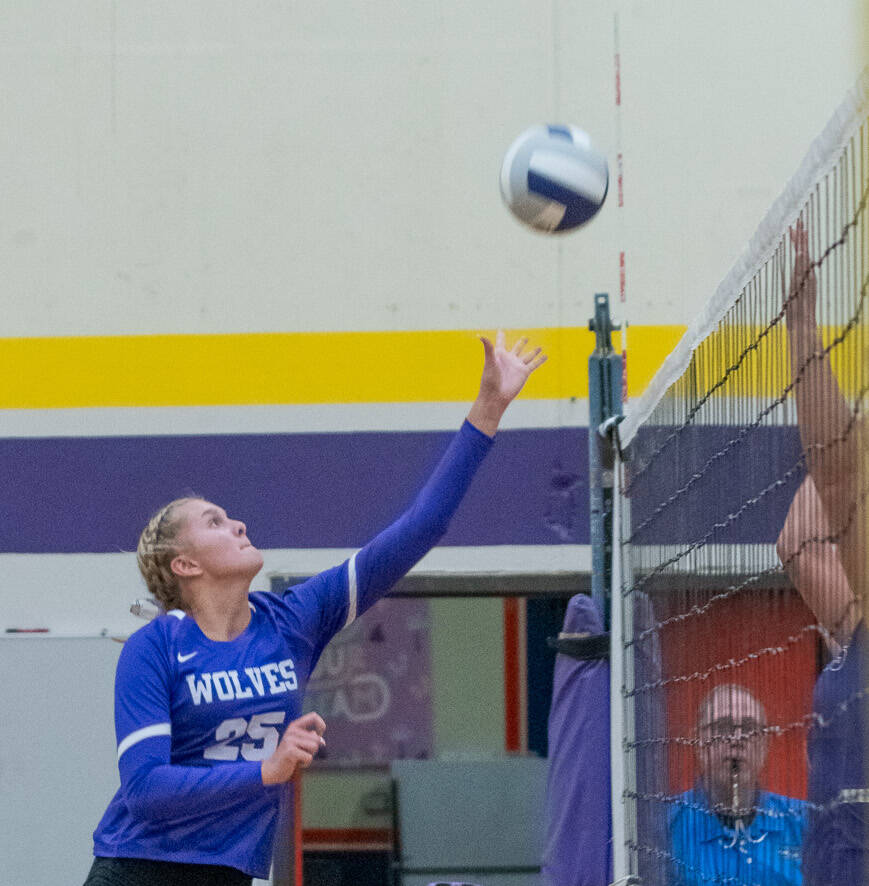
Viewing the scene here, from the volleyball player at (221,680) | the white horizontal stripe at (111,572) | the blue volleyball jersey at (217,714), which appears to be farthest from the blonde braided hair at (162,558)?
the white horizontal stripe at (111,572)

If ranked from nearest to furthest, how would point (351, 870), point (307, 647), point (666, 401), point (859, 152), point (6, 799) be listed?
point (859, 152)
point (307, 647)
point (666, 401)
point (6, 799)
point (351, 870)

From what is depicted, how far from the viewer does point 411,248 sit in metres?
5.19

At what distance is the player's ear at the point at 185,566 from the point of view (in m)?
3.28

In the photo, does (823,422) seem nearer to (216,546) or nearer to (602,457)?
(216,546)

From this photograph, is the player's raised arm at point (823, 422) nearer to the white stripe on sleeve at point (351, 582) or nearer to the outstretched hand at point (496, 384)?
the outstretched hand at point (496, 384)

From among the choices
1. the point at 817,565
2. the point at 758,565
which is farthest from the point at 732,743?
the point at 817,565

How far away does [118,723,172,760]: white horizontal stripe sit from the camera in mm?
2973

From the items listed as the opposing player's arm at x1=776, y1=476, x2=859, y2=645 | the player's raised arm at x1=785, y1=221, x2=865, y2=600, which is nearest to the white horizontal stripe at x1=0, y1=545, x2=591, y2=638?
the opposing player's arm at x1=776, y1=476, x2=859, y2=645

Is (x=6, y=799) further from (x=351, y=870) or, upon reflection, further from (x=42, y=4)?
(x=42, y=4)

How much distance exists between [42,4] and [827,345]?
3752 mm

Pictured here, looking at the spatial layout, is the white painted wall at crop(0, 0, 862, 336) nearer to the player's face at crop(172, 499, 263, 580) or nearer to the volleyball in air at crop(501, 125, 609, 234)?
the volleyball in air at crop(501, 125, 609, 234)

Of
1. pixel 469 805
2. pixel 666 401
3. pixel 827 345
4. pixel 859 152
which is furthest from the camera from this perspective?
pixel 469 805

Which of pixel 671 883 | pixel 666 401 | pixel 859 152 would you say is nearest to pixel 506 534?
pixel 666 401

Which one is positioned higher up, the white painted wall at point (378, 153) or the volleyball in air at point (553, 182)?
the white painted wall at point (378, 153)
